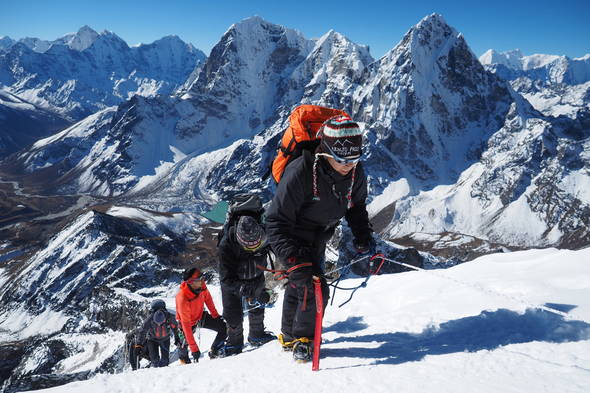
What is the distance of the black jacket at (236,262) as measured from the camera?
8234mm

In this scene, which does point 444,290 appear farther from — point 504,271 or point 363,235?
point 363,235

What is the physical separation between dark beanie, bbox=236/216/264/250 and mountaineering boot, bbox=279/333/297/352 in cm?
177

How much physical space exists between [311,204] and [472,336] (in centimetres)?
322

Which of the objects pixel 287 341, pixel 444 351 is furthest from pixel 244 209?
pixel 444 351

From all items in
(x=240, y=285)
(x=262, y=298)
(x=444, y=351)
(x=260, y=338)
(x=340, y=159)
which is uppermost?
(x=340, y=159)

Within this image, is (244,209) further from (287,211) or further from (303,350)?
(303,350)

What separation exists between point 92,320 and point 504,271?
137 ft

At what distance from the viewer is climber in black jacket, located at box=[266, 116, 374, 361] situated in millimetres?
5805

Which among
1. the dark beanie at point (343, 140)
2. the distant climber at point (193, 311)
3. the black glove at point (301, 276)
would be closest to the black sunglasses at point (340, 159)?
the dark beanie at point (343, 140)

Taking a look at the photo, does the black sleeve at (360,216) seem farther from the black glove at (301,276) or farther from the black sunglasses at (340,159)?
the black glove at (301,276)

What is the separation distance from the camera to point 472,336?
6230 millimetres

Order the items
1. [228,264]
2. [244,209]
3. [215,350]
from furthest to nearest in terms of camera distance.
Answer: [215,350], [228,264], [244,209]

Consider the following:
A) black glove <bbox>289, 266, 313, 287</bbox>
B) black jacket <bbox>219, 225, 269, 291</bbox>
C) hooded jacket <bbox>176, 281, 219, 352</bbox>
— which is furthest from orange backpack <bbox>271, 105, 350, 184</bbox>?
hooded jacket <bbox>176, 281, 219, 352</bbox>

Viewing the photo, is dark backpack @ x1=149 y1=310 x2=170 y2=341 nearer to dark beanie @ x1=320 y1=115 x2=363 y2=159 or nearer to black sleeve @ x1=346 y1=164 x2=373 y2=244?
black sleeve @ x1=346 y1=164 x2=373 y2=244
